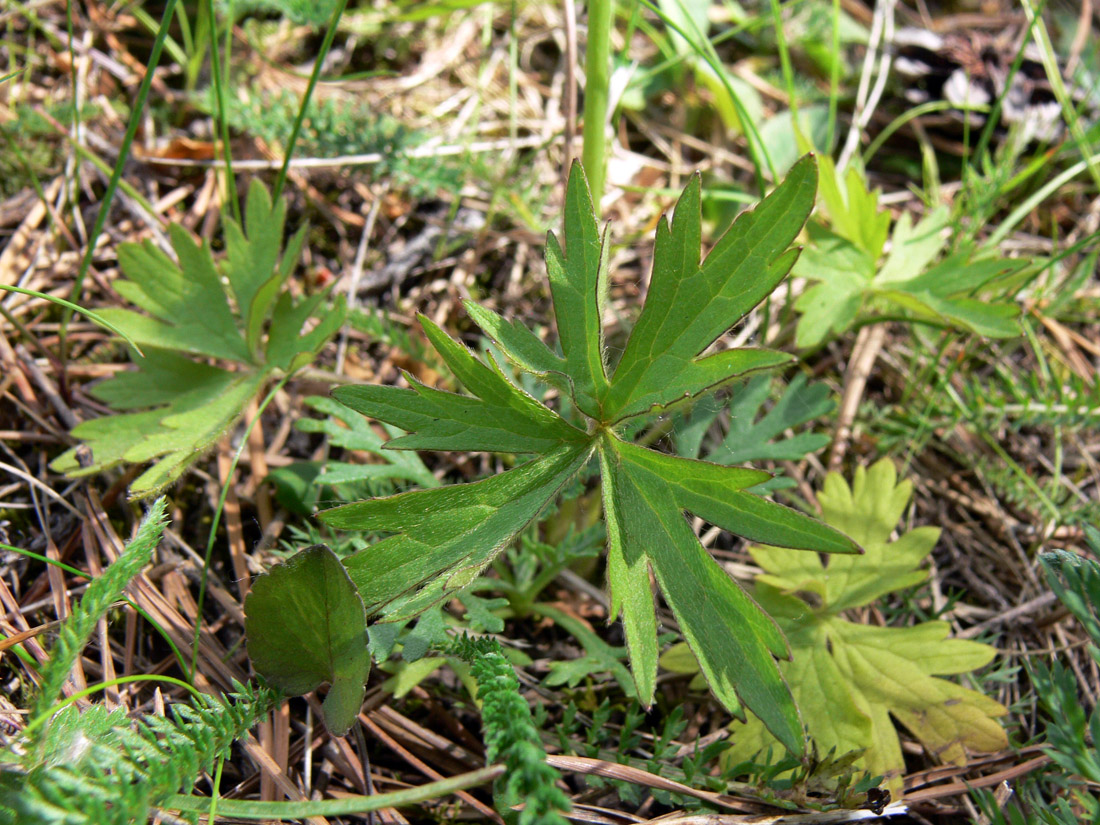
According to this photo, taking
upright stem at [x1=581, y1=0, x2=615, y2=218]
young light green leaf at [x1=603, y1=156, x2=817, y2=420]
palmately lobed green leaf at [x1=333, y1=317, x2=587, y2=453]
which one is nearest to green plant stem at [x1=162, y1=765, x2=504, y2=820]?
palmately lobed green leaf at [x1=333, y1=317, x2=587, y2=453]

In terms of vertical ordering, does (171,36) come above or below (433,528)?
above

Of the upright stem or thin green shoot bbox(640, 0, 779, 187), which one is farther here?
thin green shoot bbox(640, 0, 779, 187)

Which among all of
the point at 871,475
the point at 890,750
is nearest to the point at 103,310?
the point at 871,475

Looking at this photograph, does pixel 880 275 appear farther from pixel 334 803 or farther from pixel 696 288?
pixel 334 803

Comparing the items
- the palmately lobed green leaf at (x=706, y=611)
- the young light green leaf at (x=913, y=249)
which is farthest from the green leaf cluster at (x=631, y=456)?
the young light green leaf at (x=913, y=249)

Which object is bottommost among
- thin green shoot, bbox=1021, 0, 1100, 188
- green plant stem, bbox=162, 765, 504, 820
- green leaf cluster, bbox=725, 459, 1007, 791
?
green leaf cluster, bbox=725, 459, 1007, 791

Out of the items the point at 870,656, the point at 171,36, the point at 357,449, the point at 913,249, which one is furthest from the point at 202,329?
the point at 913,249

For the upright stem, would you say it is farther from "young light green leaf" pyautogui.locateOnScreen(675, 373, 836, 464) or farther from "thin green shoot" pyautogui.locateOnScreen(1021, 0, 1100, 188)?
"thin green shoot" pyautogui.locateOnScreen(1021, 0, 1100, 188)
